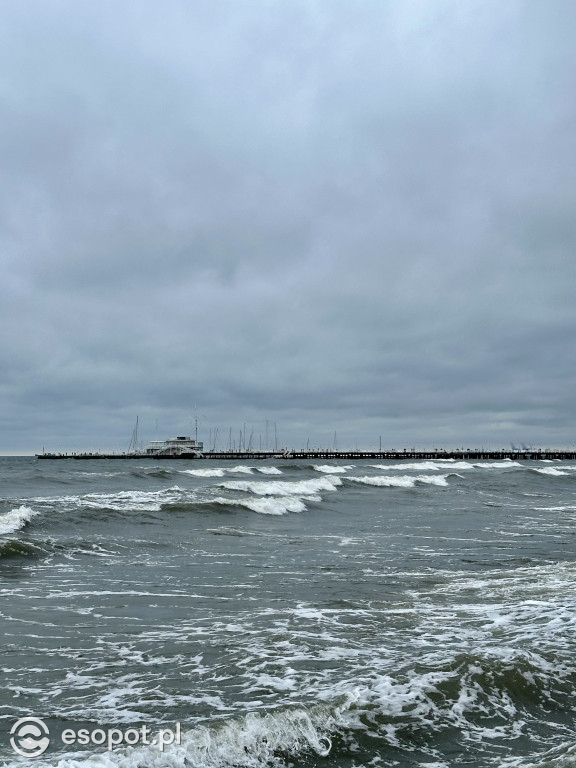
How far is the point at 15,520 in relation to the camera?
20.9 m

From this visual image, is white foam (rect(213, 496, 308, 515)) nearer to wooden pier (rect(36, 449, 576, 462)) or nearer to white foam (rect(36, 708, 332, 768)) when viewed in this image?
white foam (rect(36, 708, 332, 768))

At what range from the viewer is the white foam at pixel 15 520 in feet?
65.5

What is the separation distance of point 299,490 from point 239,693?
32641 mm

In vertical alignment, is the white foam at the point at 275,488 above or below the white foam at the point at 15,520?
above

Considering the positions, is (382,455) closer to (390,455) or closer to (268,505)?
(390,455)

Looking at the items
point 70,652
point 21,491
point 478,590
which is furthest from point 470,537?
point 21,491

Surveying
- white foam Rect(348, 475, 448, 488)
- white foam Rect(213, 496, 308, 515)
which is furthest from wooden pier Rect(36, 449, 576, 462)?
white foam Rect(213, 496, 308, 515)

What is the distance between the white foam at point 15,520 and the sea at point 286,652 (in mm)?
893

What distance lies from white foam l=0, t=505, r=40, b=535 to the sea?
2.93ft

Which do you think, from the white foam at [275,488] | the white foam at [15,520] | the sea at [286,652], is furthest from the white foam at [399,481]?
the white foam at [15,520]

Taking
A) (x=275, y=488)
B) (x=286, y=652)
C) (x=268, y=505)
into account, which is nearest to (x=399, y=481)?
(x=275, y=488)

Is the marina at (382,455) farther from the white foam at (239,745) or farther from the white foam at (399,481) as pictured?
the white foam at (239,745)

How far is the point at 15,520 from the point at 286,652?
51.0 feet

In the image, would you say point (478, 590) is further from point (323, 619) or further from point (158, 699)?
point (158, 699)
